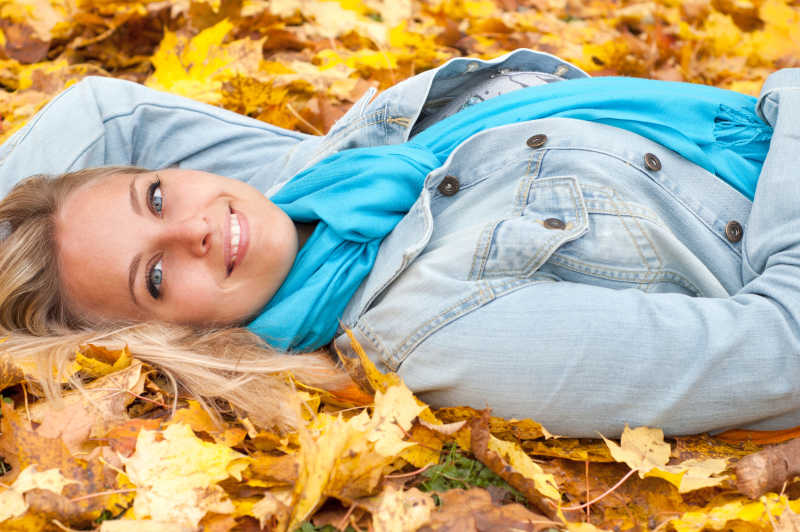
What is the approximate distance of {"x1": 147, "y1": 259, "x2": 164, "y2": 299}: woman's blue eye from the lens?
169cm

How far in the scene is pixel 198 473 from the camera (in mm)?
1321

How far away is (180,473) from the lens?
131 centimetres

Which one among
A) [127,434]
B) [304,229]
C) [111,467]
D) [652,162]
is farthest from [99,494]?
[652,162]

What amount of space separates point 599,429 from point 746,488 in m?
0.29

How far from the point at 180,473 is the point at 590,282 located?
981 mm

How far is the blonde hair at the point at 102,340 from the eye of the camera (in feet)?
5.38

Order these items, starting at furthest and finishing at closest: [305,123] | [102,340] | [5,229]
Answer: [305,123], [5,229], [102,340]

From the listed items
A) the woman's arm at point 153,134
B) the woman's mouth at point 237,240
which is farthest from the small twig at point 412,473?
the woman's arm at point 153,134

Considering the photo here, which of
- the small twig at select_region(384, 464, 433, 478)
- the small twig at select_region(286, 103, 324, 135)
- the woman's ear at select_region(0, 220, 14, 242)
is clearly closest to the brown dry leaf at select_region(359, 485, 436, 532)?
the small twig at select_region(384, 464, 433, 478)

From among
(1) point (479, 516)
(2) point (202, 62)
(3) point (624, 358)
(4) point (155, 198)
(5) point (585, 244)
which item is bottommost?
(1) point (479, 516)

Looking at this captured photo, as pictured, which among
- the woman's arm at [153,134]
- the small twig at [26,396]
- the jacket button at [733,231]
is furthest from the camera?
the woman's arm at [153,134]

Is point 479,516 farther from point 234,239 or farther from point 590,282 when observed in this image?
point 234,239

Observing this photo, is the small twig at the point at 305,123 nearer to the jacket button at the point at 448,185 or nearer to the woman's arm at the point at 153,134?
the woman's arm at the point at 153,134

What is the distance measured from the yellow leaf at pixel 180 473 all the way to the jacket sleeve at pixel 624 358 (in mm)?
458
